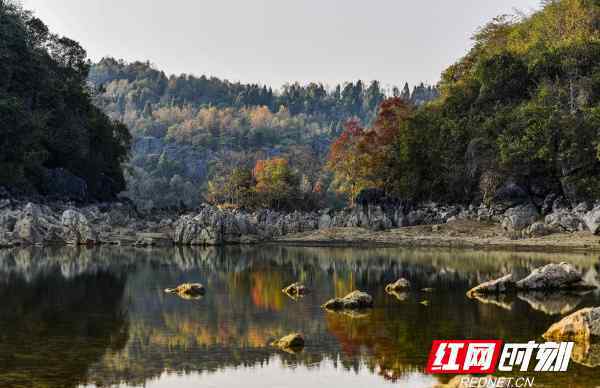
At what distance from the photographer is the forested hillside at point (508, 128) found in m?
57.2

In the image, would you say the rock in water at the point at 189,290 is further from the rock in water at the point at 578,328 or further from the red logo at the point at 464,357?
the rock in water at the point at 578,328

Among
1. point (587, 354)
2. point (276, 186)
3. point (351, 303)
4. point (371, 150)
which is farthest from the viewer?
point (276, 186)

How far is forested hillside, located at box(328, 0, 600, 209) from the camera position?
57.2 metres

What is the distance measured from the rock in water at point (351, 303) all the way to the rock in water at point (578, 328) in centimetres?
594

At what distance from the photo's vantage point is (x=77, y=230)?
52000 mm

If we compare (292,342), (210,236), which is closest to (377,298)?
(292,342)

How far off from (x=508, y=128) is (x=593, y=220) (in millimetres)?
16769

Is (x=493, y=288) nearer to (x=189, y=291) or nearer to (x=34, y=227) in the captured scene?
(x=189, y=291)

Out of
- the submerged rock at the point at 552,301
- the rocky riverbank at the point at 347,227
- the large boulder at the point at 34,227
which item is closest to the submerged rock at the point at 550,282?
the submerged rock at the point at 552,301

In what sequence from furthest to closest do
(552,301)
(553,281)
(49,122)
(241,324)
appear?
(49,122) < (553,281) < (552,301) < (241,324)

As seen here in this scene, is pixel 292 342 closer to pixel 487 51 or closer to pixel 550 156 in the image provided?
pixel 550 156

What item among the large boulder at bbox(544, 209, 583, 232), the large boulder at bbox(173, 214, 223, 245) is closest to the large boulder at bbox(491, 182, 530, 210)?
the large boulder at bbox(544, 209, 583, 232)

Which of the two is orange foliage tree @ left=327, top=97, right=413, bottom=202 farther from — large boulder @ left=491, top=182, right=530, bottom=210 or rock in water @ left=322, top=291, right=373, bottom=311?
rock in water @ left=322, top=291, right=373, bottom=311

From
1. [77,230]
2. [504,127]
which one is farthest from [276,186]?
[77,230]
